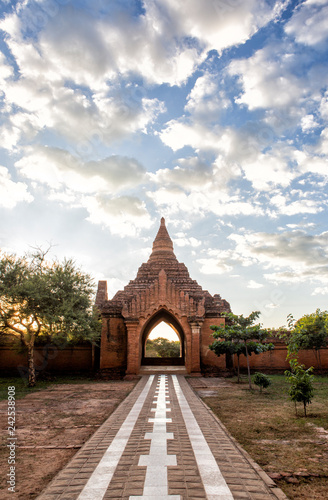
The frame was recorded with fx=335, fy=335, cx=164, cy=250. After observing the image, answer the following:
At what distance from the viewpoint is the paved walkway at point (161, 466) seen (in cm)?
405

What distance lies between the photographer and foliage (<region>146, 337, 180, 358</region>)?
3766 cm

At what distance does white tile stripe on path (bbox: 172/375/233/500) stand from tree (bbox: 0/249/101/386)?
9.64 metres

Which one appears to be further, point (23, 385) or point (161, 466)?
point (23, 385)

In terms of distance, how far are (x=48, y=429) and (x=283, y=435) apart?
16.7 feet

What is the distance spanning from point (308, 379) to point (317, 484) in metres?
4.53

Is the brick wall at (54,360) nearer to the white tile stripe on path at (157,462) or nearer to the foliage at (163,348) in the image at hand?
the white tile stripe on path at (157,462)

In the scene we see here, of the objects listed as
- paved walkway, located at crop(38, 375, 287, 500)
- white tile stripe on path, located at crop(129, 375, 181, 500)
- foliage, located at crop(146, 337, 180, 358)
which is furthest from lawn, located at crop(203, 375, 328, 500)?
foliage, located at crop(146, 337, 180, 358)

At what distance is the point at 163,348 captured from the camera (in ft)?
127

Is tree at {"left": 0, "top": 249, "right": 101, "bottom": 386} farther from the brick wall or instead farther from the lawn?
the lawn

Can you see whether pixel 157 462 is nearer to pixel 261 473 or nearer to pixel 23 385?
pixel 261 473

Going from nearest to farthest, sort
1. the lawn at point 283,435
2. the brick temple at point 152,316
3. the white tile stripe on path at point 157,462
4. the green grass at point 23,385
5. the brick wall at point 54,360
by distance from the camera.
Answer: the white tile stripe on path at point 157,462
the lawn at point 283,435
the green grass at point 23,385
the brick temple at point 152,316
the brick wall at point 54,360

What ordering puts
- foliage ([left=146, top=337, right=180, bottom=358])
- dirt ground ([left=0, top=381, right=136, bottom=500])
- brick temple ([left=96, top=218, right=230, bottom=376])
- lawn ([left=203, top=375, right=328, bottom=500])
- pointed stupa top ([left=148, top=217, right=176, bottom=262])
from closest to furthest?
lawn ([left=203, top=375, right=328, bottom=500]) → dirt ground ([left=0, top=381, right=136, bottom=500]) → brick temple ([left=96, top=218, right=230, bottom=376]) → pointed stupa top ([left=148, top=217, right=176, bottom=262]) → foliage ([left=146, top=337, right=180, bottom=358])

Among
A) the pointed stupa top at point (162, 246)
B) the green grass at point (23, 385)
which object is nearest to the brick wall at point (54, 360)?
the green grass at point (23, 385)

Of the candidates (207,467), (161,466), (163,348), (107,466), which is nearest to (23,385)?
(107,466)
